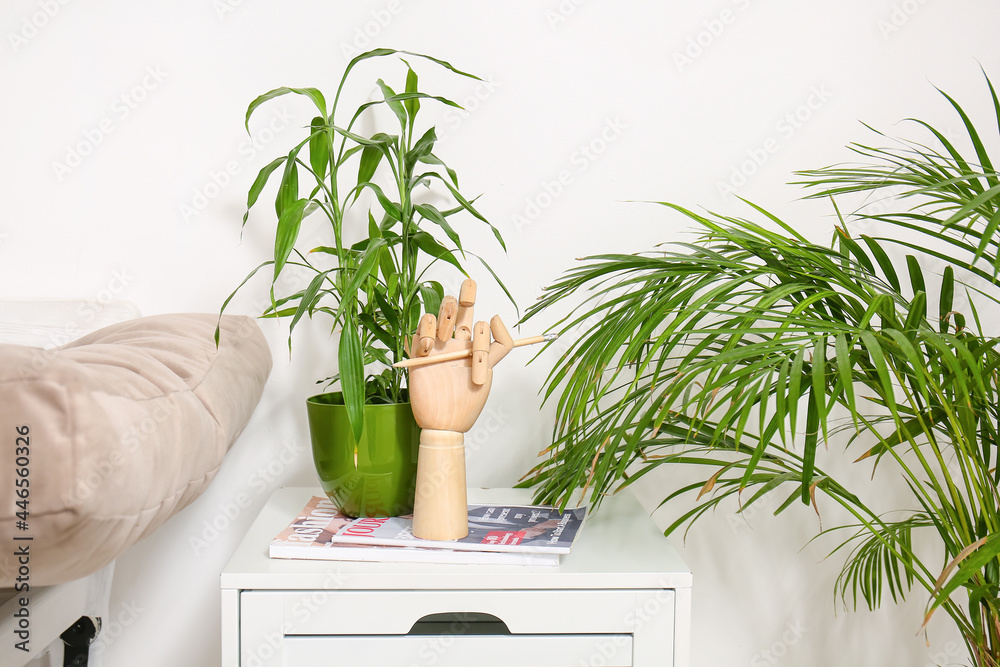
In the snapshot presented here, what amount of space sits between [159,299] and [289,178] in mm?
487

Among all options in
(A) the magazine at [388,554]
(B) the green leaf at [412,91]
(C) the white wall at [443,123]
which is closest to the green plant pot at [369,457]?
(A) the magazine at [388,554]

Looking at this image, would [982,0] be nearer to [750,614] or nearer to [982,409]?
[982,409]

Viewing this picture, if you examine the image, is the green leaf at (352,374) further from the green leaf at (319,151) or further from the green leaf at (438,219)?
the green leaf at (319,151)

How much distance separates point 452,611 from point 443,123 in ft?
2.67

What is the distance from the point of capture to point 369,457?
95 cm

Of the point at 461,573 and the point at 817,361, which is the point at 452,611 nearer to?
the point at 461,573

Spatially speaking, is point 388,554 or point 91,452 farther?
point 388,554

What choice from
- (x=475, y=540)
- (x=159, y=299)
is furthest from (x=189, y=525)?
(x=475, y=540)

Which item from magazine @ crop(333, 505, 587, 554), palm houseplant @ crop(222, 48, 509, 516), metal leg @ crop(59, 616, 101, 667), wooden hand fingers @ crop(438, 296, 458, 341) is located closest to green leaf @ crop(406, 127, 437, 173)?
palm houseplant @ crop(222, 48, 509, 516)

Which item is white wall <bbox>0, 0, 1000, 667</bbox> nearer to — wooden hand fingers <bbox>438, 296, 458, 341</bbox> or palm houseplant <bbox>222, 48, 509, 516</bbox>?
palm houseplant <bbox>222, 48, 509, 516</bbox>

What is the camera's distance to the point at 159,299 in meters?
1.27

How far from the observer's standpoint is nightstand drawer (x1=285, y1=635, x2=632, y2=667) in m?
0.81

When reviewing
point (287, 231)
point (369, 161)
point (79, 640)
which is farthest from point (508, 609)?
point (79, 640)

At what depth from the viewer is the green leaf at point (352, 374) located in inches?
33.0
